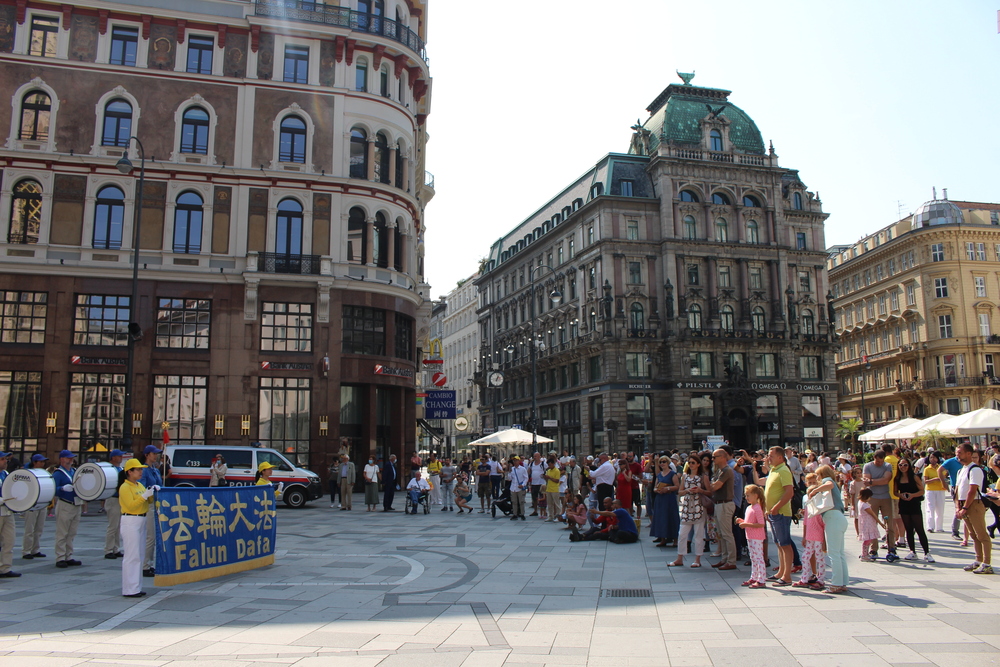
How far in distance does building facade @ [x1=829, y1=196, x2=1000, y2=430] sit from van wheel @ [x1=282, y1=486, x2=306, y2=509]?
54936mm

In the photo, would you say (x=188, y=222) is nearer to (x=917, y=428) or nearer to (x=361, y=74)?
(x=361, y=74)

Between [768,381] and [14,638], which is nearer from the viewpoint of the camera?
[14,638]

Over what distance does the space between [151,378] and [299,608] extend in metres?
23.7

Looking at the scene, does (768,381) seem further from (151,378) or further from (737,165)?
(151,378)

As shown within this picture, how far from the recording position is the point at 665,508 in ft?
52.0

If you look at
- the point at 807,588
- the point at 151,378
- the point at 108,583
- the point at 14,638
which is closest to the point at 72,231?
the point at 151,378

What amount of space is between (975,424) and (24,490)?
1063 inches

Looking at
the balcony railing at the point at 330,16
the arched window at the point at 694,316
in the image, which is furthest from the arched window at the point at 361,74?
the arched window at the point at 694,316

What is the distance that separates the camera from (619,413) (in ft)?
201

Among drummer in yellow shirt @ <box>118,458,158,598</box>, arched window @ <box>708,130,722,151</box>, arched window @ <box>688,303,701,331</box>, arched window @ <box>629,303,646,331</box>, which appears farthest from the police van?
arched window @ <box>708,130,722,151</box>

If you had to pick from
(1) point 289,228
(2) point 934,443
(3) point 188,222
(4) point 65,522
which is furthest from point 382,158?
(2) point 934,443

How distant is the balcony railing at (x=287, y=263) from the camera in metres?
31.7

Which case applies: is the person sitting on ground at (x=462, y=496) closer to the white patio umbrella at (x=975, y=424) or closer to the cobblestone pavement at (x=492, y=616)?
the cobblestone pavement at (x=492, y=616)

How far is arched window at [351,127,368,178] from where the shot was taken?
33.8m
